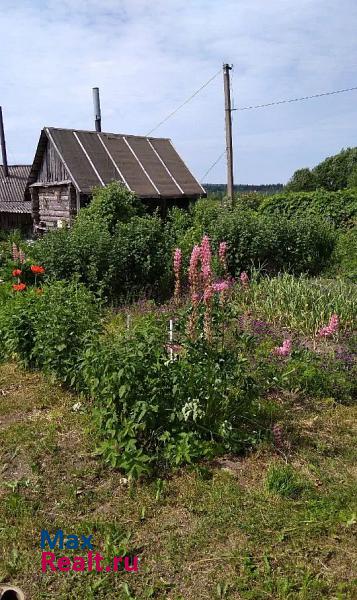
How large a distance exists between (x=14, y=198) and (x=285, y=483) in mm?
30323

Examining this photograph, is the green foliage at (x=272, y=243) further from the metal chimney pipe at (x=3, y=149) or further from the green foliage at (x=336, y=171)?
the green foliage at (x=336, y=171)

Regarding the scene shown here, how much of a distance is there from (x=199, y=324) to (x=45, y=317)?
1.60 meters

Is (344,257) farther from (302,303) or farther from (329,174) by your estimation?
(329,174)

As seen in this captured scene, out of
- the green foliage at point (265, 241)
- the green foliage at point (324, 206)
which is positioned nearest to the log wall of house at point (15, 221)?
the green foliage at point (324, 206)

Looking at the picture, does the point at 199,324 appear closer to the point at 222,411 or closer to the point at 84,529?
the point at 222,411

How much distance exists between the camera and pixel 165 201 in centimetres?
1852

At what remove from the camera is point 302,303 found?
6.40 meters

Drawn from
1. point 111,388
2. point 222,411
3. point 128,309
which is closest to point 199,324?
point 222,411

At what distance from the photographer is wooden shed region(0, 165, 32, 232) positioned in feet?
90.9

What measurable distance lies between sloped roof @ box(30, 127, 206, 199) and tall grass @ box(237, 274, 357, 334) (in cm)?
1098

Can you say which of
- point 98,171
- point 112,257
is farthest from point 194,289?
point 98,171

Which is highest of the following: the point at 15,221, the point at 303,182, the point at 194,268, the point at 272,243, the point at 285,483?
the point at 303,182

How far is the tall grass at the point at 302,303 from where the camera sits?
237 inches

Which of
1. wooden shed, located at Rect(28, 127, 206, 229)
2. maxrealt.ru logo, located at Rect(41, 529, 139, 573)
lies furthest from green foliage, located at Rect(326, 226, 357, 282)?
wooden shed, located at Rect(28, 127, 206, 229)
